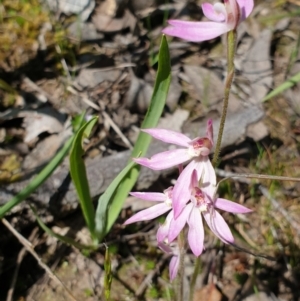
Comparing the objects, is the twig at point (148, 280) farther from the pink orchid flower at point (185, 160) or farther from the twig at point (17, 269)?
the pink orchid flower at point (185, 160)

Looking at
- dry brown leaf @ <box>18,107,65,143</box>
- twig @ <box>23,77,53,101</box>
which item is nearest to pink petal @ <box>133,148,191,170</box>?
dry brown leaf @ <box>18,107,65,143</box>

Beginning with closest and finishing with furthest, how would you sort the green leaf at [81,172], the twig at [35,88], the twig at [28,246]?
the green leaf at [81,172]
the twig at [28,246]
the twig at [35,88]

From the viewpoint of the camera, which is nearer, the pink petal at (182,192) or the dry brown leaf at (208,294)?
the pink petal at (182,192)

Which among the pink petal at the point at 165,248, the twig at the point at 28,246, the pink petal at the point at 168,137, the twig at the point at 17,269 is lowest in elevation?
the twig at the point at 17,269

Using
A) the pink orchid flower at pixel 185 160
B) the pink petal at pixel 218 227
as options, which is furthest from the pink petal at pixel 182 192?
the pink petal at pixel 218 227

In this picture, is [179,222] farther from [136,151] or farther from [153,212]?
[136,151]

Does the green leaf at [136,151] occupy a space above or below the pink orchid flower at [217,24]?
below
